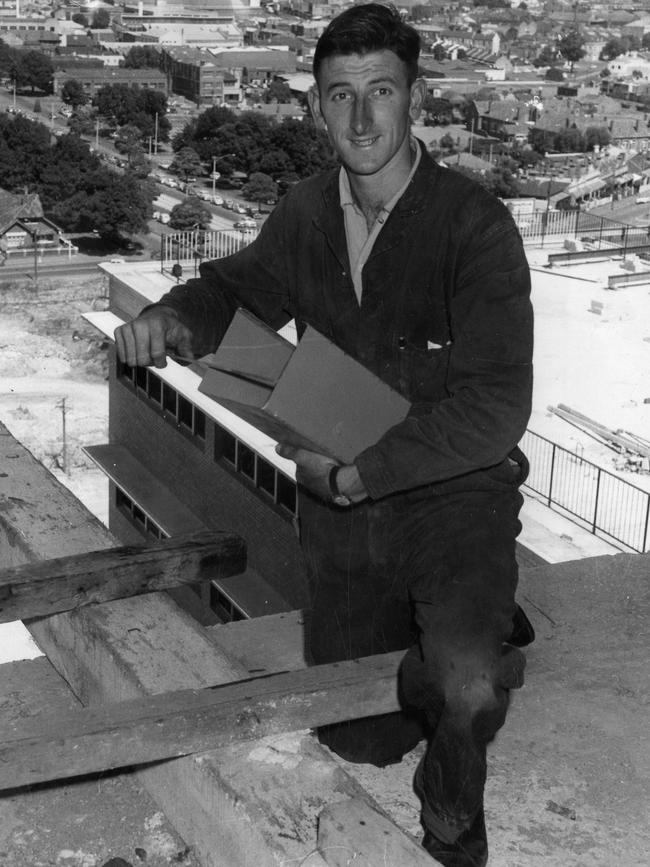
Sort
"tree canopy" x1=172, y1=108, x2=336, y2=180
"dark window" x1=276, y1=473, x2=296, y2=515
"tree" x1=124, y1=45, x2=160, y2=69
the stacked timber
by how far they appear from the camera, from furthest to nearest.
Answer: "tree" x1=124, y1=45, x2=160, y2=69 < "tree canopy" x1=172, y1=108, x2=336, y2=180 < the stacked timber < "dark window" x1=276, y1=473, x2=296, y2=515

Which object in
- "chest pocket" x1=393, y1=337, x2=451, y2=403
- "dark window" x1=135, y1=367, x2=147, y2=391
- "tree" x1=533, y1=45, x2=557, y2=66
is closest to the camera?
"chest pocket" x1=393, y1=337, x2=451, y2=403

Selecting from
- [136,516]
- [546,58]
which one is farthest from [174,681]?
[546,58]

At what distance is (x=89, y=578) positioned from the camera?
2.60 metres

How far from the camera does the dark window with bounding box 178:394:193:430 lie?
13078 millimetres

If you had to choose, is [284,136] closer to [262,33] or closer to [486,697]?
[486,697]

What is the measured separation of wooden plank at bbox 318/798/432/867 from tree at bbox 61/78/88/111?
5819cm

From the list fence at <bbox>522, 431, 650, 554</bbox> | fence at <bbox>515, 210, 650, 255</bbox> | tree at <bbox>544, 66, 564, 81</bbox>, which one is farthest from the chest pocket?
tree at <bbox>544, 66, 564, 81</bbox>

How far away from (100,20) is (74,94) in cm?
4232

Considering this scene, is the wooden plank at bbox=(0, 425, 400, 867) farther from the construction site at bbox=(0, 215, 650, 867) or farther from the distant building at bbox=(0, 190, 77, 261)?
the distant building at bbox=(0, 190, 77, 261)

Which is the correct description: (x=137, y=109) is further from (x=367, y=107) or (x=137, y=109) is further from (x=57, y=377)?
(x=367, y=107)

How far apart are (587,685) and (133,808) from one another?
39.7 inches

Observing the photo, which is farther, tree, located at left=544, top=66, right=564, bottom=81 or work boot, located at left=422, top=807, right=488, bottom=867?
tree, located at left=544, top=66, right=564, bottom=81

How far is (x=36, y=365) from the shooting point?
24016mm

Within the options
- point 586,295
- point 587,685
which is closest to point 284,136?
point 586,295
